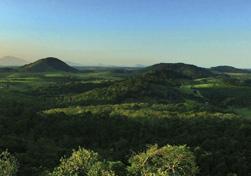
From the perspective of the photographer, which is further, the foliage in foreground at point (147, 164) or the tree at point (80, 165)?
the tree at point (80, 165)

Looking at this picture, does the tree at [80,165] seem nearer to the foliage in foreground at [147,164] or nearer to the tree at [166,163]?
the foliage in foreground at [147,164]

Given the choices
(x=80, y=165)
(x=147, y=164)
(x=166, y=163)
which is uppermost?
(x=166, y=163)

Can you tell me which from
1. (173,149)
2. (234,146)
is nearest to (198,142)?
(234,146)

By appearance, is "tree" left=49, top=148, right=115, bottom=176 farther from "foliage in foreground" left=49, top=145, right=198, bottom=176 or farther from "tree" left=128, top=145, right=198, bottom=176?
"tree" left=128, top=145, right=198, bottom=176

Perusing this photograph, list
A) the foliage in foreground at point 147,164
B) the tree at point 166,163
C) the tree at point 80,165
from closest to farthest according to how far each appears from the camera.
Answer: the foliage in foreground at point 147,164 < the tree at point 166,163 < the tree at point 80,165

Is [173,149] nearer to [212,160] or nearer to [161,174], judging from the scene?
[161,174]

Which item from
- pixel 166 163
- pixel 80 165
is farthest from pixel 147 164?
pixel 80 165

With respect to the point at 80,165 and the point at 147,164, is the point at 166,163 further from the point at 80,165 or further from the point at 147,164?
the point at 80,165

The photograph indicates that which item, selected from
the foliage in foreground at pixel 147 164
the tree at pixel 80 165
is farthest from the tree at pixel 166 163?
the tree at pixel 80 165
